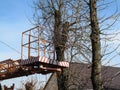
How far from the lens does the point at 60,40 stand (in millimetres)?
19266

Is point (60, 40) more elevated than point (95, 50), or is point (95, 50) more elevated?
point (60, 40)

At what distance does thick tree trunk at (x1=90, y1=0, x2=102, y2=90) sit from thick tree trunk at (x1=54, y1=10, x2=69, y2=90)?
3389 millimetres

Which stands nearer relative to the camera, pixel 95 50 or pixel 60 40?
pixel 95 50

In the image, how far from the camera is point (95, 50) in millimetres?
15430

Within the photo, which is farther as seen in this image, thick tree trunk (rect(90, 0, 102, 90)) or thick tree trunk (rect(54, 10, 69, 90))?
thick tree trunk (rect(54, 10, 69, 90))

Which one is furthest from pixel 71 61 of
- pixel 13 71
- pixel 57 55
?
pixel 13 71

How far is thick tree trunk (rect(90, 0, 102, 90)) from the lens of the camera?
15031 mm

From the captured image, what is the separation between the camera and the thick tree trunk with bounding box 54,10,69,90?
19441mm

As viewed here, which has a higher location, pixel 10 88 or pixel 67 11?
pixel 67 11

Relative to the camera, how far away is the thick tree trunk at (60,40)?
1944 cm

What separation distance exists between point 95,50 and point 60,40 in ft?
13.5

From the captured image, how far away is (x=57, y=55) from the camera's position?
811 inches

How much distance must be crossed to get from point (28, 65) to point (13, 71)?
4.13ft

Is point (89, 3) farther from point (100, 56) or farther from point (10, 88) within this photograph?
point (10, 88)
